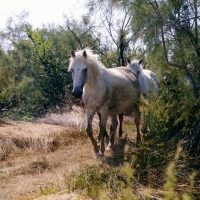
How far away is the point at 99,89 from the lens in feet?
20.2

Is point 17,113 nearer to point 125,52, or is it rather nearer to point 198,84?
point 125,52

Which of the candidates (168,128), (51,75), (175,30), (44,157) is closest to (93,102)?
(44,157)

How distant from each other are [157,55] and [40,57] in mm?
9215

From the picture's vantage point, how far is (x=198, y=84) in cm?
483

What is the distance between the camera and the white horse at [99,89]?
5836 mm

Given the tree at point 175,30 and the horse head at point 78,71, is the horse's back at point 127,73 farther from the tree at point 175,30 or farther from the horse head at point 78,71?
the tree at point 175,30

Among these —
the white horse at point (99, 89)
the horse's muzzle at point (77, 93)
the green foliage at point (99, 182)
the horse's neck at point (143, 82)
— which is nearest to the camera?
the green foliage at point (99, 182)

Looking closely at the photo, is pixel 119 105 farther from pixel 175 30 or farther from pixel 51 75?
pixel 51 75

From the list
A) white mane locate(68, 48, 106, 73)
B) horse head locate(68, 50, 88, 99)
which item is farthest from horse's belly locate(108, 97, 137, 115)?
horse head locate(68, 50, 88, 99)

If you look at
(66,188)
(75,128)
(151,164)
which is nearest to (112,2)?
(151,164)

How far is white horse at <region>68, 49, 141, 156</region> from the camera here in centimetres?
584

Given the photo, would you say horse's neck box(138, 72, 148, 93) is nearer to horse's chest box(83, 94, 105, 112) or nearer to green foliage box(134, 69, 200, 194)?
horse's chest box(83, 94, 105, 112)

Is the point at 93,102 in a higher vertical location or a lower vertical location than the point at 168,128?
higher

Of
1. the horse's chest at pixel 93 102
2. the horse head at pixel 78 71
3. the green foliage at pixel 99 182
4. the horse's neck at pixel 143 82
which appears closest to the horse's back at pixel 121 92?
the horse's chest at pixel 93 102
